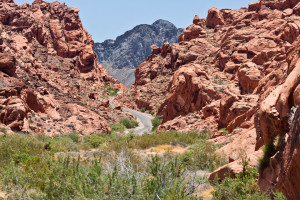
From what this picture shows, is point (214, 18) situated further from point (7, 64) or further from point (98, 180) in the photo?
point (98, 180)

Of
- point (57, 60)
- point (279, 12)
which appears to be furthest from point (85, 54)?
point (279, 12)

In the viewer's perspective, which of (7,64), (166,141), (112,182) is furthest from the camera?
(7,64)

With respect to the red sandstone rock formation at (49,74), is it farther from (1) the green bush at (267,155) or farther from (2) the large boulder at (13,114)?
(1) the green bush at (267,155)

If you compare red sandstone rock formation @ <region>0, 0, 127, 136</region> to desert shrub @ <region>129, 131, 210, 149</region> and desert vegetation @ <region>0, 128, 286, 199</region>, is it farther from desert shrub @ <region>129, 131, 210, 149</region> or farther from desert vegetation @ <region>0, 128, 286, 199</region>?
desert vegetation @ <region>0, 128, 286, 199</region>

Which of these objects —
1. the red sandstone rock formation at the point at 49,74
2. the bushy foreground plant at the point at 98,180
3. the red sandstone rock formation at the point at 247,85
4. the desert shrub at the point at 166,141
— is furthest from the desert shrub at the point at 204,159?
the red sandstone rock formation at the point at 49,74

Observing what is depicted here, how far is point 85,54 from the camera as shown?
186 feet

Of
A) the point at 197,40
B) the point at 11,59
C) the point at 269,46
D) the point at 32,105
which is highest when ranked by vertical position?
the point at 197,40

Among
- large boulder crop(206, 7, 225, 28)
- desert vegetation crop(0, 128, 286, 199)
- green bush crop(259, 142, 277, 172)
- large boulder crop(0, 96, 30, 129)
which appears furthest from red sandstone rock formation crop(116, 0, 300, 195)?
large boulder crop(0, 96, 30, 129)

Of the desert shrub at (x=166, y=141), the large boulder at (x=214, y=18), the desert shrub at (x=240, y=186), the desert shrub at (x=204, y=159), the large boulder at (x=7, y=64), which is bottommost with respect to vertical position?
the desert shrub at (x=166, y=141)

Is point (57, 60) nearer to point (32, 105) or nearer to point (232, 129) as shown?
point (32, 105)

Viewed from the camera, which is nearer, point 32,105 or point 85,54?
point 32,105

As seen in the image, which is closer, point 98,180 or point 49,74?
point 98,180

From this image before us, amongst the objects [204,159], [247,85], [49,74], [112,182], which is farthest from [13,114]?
[49,74]

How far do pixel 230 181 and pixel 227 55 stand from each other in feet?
74.6
